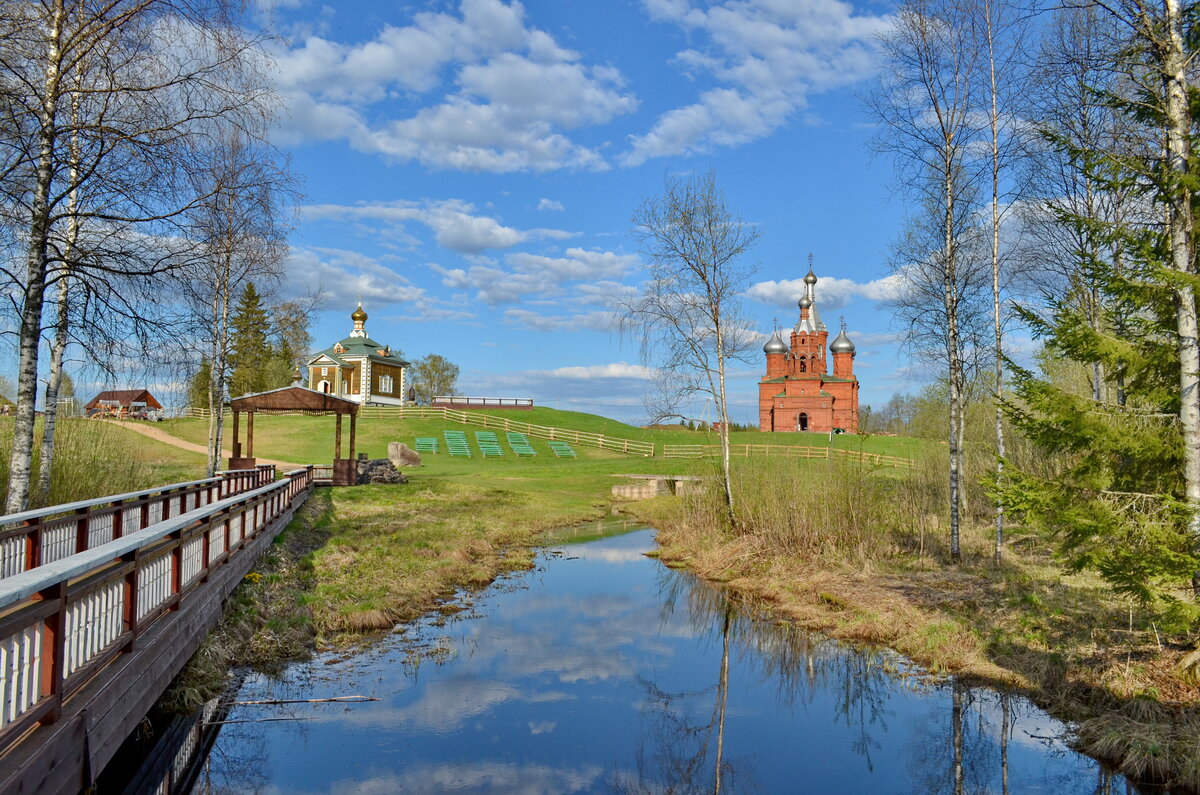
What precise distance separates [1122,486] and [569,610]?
26.7 ft

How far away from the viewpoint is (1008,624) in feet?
32.8

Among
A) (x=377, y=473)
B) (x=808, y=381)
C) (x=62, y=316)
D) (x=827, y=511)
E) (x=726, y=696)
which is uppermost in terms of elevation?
(x=808, y=381)

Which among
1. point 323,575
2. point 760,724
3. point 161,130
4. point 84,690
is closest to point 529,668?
point 760,724

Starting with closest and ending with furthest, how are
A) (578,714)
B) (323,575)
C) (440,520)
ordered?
1. (578,714)
2. (323,575)
3. (440,520)

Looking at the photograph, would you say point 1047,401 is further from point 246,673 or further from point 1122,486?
point 246,673

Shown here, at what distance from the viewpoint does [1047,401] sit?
7863mm

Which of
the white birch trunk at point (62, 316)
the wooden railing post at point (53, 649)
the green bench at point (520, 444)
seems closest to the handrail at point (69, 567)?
the wooden railing post at point (53, 649)

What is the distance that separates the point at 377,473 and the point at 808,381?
53921mm

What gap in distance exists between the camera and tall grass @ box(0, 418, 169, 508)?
451 inches

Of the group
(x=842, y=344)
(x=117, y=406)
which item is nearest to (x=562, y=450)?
(x=117, y=406)

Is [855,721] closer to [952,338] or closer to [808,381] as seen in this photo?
[952,338]

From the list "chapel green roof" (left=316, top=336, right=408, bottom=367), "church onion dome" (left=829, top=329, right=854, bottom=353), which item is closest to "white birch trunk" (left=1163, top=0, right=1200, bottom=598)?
"chapel green roof" (left=316, top=336, right=408, bottom=367)

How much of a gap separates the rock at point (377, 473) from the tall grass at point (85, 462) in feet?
43.8

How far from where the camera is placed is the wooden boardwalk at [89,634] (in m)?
3.94
